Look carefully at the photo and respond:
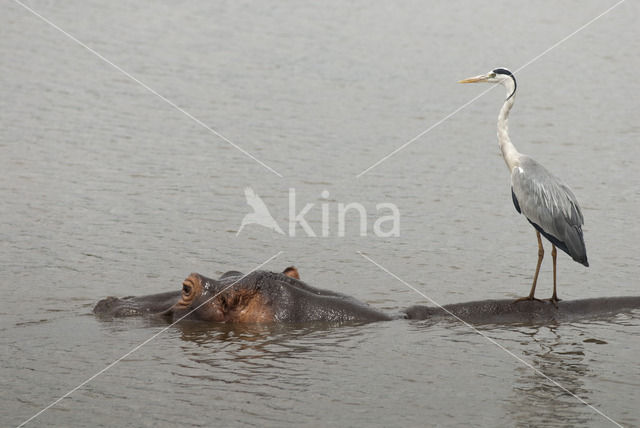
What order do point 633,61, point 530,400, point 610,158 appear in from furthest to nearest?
point 633,61 < point 610,158 < point 530,400

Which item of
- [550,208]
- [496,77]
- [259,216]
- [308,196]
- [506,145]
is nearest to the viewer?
[550,208]

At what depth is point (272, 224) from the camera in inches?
472

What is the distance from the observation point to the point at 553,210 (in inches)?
348

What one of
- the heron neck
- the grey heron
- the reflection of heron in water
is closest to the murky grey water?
the reflection of heron in water

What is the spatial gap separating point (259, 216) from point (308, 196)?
0.93 meters

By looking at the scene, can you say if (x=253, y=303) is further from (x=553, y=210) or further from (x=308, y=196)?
(x=308, y=196)

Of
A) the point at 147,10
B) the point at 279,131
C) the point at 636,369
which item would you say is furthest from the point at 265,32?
the point at 636,369

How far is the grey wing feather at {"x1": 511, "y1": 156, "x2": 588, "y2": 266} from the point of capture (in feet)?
28.9

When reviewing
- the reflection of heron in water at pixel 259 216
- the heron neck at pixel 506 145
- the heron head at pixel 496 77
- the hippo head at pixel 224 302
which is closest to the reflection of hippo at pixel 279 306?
the hippo head at pixel 224 302

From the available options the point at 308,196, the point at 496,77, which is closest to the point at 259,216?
the point at 308,196

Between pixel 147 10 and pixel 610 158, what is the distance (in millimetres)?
12063

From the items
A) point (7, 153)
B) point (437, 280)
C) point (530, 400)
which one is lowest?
point (530, 400)

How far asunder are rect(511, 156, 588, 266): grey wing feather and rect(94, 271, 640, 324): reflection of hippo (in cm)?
53

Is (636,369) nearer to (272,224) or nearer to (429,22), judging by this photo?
(272,224)
